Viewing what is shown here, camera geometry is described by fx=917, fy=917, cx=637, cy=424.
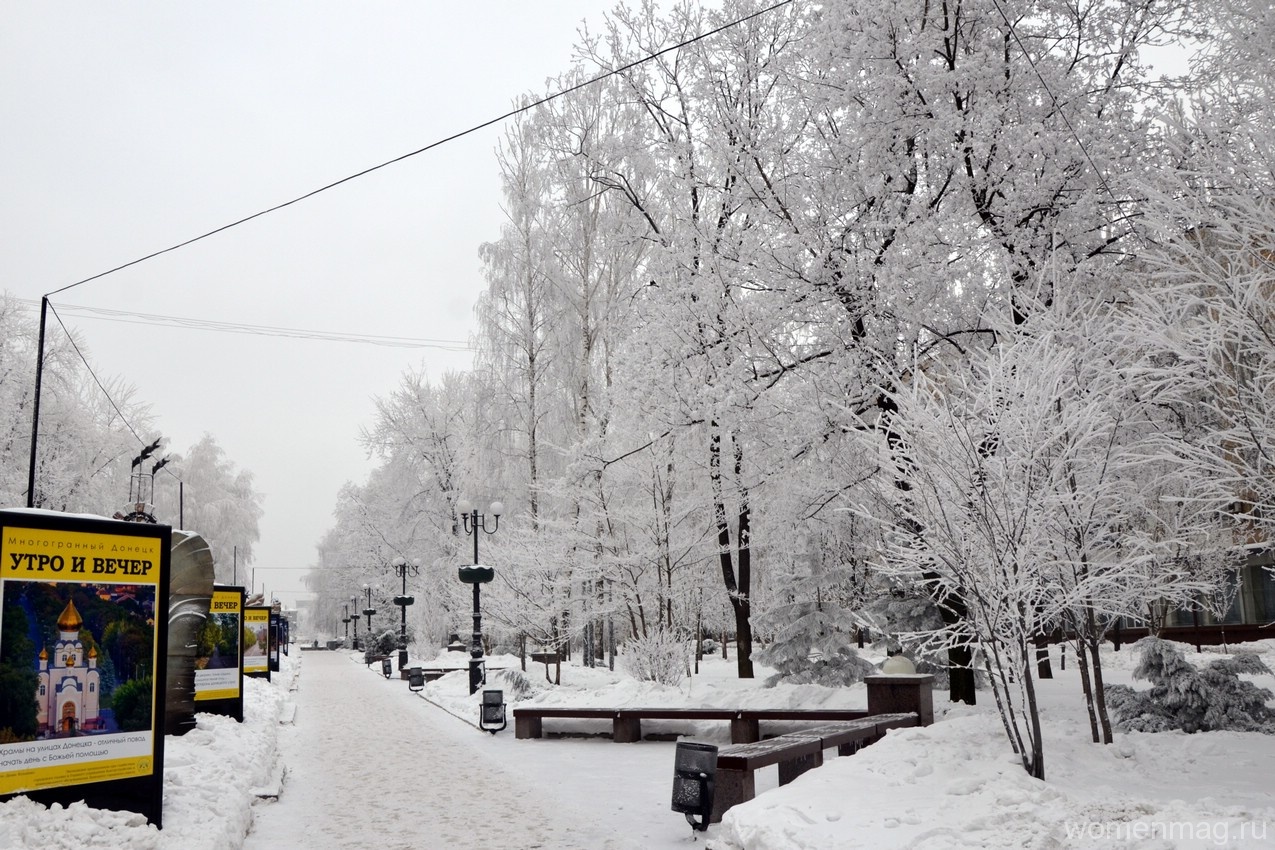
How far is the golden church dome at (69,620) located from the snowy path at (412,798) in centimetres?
233

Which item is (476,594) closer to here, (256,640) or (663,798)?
(256,640)

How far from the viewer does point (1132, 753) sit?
318 inches

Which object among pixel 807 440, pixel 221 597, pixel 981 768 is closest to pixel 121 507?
pixel 221 597

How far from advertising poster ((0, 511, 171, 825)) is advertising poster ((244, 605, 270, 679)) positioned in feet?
49.6

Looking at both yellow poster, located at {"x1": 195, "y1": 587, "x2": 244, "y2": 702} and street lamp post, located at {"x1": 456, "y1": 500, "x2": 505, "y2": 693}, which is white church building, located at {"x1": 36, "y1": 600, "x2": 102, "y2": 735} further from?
street lamp post, located at {"x1": 456, "y1": 500, "x2": 505, "y2": 693}

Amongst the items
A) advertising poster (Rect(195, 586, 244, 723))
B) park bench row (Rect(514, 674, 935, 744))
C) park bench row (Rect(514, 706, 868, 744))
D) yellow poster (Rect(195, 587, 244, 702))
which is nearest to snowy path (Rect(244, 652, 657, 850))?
park bench row (Rect(514, 706, 868, 744))

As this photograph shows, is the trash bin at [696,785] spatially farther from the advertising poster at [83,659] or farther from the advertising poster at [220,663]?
the advertising poster at [220,663]

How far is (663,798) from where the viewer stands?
30.6 feet

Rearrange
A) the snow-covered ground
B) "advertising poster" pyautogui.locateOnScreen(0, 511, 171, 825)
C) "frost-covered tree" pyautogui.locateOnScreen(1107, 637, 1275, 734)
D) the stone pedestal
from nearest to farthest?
the snow-covered ground
"advertising poster" pyautogui.locateOnScreen(0, 511, 171, 825)
"frost-covered tree" pyautogui.locateOnScreen(1107, 637, 1275, 734)
the stone pedestal

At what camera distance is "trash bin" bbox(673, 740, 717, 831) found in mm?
7406

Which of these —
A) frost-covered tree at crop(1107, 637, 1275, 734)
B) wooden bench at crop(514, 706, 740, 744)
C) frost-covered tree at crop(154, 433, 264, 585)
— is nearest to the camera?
frost-covered tree at crop(1107, 637, 1275, 734)

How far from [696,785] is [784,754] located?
3.22ft

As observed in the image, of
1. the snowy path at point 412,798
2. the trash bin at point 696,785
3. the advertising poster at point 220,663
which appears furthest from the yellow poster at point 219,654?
the trash bin at point 696,785

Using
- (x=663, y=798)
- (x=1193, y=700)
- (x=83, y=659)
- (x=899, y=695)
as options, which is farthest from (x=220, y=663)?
(x=1193, y=700)
